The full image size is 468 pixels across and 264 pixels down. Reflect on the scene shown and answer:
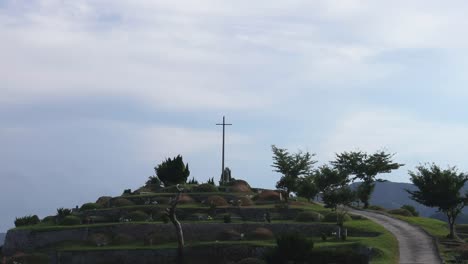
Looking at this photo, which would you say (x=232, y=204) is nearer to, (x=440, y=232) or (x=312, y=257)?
(x=440, y=232)

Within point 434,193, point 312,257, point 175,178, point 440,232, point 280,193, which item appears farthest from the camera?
point 175,178

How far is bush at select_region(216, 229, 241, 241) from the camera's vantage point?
55312 mm

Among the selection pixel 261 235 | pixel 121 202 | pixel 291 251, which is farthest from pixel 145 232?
pixel 291 251

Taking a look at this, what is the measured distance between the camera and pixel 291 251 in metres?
42.6

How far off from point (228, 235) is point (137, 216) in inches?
483

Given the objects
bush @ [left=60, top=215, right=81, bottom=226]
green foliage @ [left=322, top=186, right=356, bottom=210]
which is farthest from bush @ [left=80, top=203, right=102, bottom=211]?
green foliage @ [left=322, top=186, right=356, bottom=210]

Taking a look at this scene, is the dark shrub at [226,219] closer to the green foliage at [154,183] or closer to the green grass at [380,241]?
the green grass at [380,241]

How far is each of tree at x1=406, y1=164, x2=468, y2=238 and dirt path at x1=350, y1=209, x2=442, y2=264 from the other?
2563 millimetres

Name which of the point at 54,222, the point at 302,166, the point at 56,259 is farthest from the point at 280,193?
the point at 56,259

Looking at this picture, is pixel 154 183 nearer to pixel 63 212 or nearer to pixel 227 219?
pixel 63 212

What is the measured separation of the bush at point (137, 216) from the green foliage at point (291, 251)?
77.5 feet

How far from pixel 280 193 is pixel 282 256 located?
116 feet

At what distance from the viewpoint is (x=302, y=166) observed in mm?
80688

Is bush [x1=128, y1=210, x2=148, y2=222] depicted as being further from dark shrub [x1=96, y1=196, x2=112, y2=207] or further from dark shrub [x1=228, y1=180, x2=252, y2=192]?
dark shrub [x1=228, y1=180, x2=252, y2=192]
